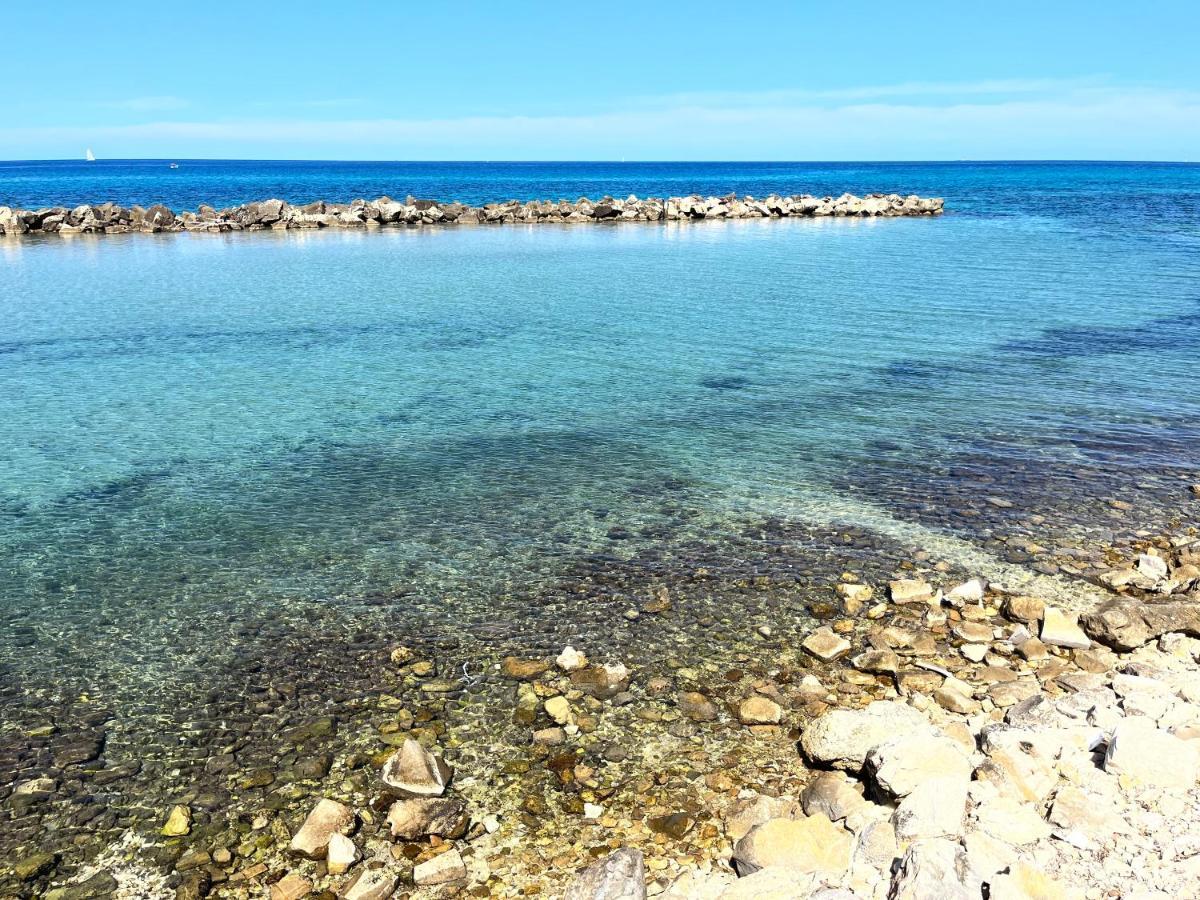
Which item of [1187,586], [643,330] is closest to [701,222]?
[643,330]

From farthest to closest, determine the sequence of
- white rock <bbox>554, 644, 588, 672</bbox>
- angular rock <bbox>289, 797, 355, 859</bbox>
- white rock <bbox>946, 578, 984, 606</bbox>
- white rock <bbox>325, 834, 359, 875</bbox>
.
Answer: white rock <bbox>946, 578, 984, 606</bbox> → white rock <bbox>554, 644, 588, 672</bbox> → angular rock <bbox>289, 797, 355, 859</bbox> → white rock <bbox>325, 834, 359, 875</bbox>

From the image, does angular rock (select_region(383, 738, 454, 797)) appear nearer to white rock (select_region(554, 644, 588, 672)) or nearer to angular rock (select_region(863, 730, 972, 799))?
white rock (select_region(554, 644, 588, 672))

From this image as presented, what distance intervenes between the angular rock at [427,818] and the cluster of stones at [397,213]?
5710 centimetres

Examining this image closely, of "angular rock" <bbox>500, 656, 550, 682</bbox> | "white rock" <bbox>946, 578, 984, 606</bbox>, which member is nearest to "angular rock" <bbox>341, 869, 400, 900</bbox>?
"angular rock" <bbox>500, 656, 550, 682</bbox>

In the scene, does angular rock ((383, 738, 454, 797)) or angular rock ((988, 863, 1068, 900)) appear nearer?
angular rock ((988, 863, 1068, 900))

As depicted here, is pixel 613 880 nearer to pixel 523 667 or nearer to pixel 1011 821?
pixel 1011 821

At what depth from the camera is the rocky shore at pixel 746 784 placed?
5379 millimetres

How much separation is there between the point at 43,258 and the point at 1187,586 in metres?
46.2

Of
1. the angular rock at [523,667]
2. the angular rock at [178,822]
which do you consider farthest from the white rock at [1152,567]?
the angular rock at [178,822]

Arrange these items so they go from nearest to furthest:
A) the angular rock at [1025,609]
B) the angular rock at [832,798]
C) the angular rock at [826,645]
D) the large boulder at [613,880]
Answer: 1. the large boulder at [613,880]
2. the angular rock at [832,798]
3. the angular rock at [826,645]
4. the angular rock at [1025,609]

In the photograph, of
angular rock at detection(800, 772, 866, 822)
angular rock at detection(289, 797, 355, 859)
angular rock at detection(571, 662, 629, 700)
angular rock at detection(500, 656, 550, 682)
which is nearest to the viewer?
angular rock at detection(289, 797, 355, 859)

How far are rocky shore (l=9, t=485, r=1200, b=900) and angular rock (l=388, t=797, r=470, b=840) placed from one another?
0.05ft

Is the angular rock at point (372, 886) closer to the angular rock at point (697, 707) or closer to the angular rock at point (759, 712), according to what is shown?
the angular rock at point (697, 707)

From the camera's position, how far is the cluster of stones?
53.7m
